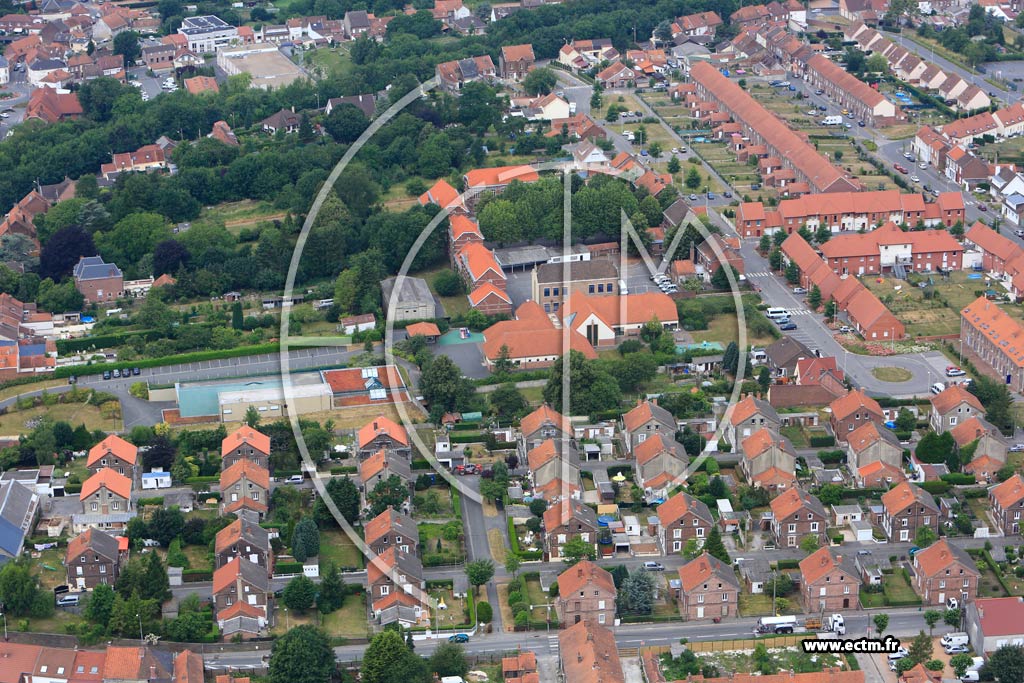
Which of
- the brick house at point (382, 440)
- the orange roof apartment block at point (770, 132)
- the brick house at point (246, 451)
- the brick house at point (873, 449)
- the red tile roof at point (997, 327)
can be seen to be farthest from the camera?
the orange roof apartment block at point (770, 132)

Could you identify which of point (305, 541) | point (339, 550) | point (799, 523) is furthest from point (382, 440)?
point (799, 523)

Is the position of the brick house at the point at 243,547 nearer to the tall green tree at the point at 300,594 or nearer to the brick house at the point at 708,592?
the tall green tree at the point at 300,594

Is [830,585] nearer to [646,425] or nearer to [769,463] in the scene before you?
[769,463]

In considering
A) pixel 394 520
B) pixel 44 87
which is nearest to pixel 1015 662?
pixel 394 520

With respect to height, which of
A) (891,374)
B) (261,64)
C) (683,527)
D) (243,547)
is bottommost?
(261,64)

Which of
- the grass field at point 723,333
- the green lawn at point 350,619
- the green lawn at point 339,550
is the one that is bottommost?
the green lawn at point 339,550

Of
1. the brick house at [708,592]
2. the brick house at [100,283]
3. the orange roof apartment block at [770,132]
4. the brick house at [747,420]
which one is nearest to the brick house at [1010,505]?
the brick house at [747,420]

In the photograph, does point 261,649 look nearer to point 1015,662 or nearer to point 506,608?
point 506,608
